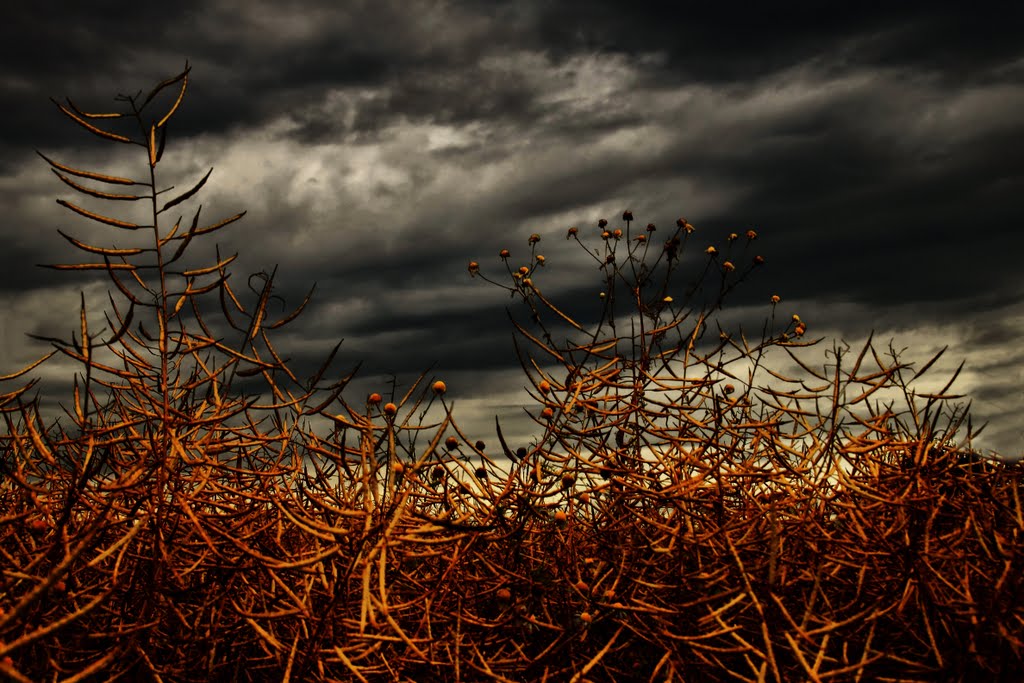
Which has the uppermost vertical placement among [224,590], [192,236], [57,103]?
[57,103]

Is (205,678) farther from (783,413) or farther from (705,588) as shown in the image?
(783,413)

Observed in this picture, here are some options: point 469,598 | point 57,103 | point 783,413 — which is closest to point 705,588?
point 469,598

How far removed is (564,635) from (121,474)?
1284 mm

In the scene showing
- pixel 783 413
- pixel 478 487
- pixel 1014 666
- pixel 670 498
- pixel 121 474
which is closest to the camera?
pixel 1014 666

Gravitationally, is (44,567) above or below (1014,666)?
above

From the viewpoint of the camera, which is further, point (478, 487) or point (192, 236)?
point (478, 487)

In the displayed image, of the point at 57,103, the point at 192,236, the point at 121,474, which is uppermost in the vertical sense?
the point at 57,103

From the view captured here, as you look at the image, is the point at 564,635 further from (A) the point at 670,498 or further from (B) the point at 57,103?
(B) the point at 57,103

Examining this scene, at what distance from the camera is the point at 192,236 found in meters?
2.12

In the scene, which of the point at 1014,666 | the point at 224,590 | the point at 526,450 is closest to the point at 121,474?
the point at 224,590

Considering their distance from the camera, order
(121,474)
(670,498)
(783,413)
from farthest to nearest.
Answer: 1. (783,413)
2. (121,474)
3. (670,498)

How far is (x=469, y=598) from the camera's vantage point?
2.33 metres

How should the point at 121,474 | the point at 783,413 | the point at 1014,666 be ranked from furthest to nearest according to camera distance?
the point at 783,413 → the point at 121,474 → the point at 1014,666

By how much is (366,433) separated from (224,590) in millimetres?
517
